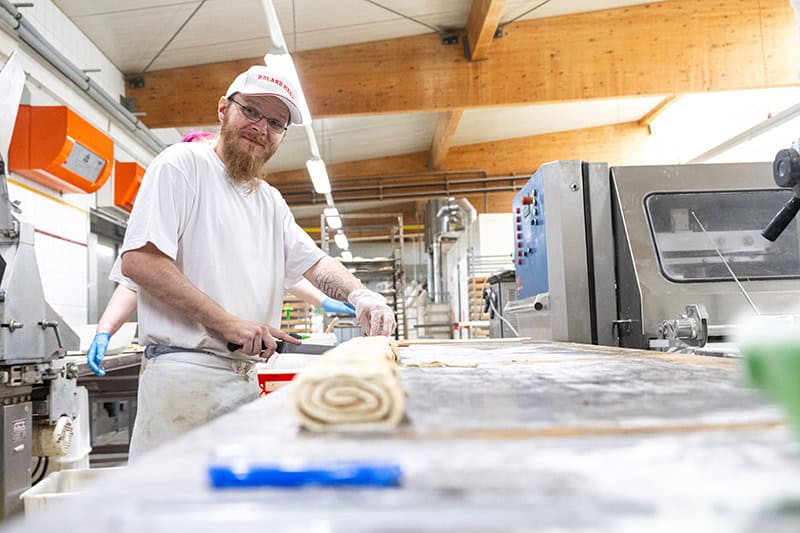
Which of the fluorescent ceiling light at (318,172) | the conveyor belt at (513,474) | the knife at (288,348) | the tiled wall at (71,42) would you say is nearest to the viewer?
the conveyor belt at (513,474)

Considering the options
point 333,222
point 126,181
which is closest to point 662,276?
point 126,181

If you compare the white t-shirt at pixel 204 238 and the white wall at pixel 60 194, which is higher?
the white wall at pixel 60 194

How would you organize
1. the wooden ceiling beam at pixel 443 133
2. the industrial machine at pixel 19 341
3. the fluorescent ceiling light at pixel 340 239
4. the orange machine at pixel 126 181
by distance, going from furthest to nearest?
the fluorescent ceiling light at pixel 340 239 → the wooden ceiling beam at pixel 443 133 → the orange machine at pixel 126 181 → the industrial machine at pixel 19 341

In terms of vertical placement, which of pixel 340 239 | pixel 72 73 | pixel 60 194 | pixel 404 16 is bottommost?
pixel 60 194

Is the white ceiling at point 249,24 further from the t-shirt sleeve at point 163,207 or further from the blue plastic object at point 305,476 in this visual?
the blue plastic object at point 305,476

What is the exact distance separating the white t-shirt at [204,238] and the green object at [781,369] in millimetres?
1538

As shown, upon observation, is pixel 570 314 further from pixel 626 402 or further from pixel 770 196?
pixel 626 402

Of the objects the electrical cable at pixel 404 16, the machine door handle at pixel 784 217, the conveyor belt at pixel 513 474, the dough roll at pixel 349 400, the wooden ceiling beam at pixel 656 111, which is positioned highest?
the wooden ceiling beam at pixel 656 111

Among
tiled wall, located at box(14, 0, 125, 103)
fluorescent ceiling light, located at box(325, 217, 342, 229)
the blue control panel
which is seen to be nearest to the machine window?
the blue control panel

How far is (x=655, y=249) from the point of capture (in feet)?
7.50

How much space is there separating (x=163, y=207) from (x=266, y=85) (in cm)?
53

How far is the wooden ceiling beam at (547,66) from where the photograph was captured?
593 cm

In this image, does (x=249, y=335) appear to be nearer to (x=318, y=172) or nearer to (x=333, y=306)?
(x=333, y=306)

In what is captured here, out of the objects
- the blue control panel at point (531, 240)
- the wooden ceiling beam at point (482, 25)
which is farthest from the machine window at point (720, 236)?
the wooden ceiling beam at point (482, 25)
